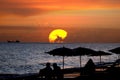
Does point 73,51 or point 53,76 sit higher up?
point 73,51

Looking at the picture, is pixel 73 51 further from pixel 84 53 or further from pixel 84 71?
pixel 84 71

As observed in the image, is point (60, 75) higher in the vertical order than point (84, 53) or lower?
lower

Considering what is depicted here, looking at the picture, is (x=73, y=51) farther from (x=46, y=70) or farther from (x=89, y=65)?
(x=46, y=70)

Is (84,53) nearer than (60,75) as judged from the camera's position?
No

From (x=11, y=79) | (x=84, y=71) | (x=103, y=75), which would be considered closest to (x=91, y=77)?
(x=103, y=75)

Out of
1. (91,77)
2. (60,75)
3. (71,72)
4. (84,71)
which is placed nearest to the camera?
(91,77)

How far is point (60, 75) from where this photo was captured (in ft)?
62.0

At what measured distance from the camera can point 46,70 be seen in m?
18.6

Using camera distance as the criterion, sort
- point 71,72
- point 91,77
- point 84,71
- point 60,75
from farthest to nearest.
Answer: point 71,72, point 84,71, point 60,75, point 91,77

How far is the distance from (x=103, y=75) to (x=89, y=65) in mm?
2464

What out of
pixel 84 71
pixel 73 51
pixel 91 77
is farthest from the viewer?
pixel 73 51

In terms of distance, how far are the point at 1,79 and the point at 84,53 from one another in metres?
7.06

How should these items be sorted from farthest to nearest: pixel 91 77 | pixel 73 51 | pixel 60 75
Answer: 1. pixel 73 51
2. pixel 60 75
3. pixel 91 77

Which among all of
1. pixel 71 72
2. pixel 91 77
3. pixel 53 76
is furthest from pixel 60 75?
pixel 71 72
